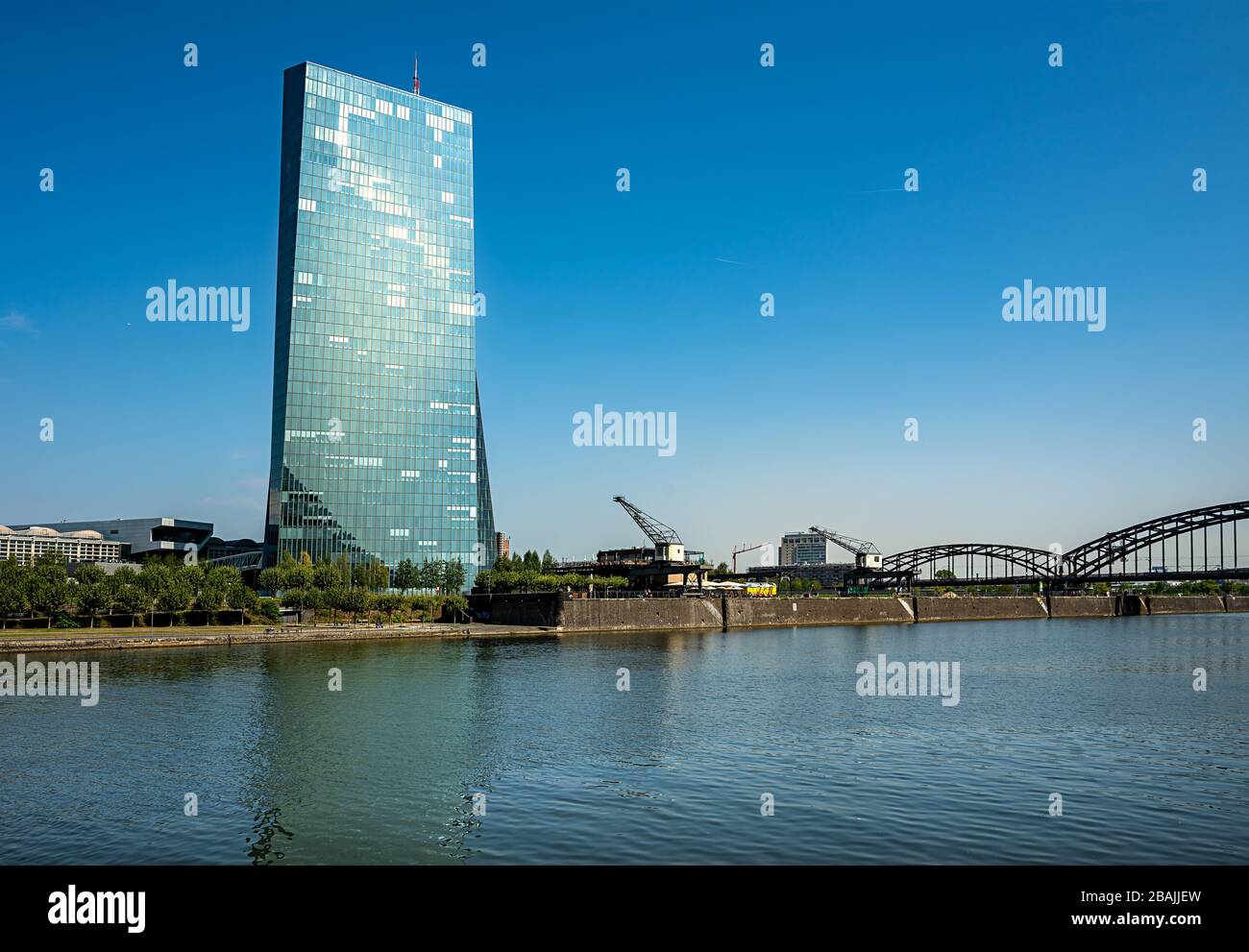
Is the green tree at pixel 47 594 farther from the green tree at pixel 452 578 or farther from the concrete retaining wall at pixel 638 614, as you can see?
the green tree at pixel 452 578

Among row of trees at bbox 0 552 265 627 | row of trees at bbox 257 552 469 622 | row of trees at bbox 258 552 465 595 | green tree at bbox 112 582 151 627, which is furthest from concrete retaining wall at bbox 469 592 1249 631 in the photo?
green tree at bbox 112 582 151 627

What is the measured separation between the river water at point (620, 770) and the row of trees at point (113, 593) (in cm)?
4504

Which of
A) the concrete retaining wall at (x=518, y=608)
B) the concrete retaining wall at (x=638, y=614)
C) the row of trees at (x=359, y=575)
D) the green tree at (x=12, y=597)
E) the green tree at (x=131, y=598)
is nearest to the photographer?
the green tree at (x=12, y=597)

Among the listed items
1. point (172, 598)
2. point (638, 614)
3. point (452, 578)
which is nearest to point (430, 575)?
point (452, 578)

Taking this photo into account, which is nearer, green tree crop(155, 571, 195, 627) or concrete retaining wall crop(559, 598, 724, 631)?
green tree crop(155, 571, 195, 627)

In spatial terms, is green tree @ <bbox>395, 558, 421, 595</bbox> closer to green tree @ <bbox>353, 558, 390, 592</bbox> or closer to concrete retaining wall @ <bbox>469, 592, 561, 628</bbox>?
green tree @ <bbox>353, 558, 390, 592</bbox>

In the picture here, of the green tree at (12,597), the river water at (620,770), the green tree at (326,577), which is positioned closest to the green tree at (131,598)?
the green tree at (12,597)

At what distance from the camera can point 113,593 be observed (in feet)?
397

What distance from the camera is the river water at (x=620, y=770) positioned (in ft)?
93.4

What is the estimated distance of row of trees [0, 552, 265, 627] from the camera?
4498 inches

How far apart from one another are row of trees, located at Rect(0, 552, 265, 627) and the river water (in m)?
45.0

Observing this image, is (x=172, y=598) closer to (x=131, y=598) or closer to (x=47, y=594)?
(x=131, y=598)
